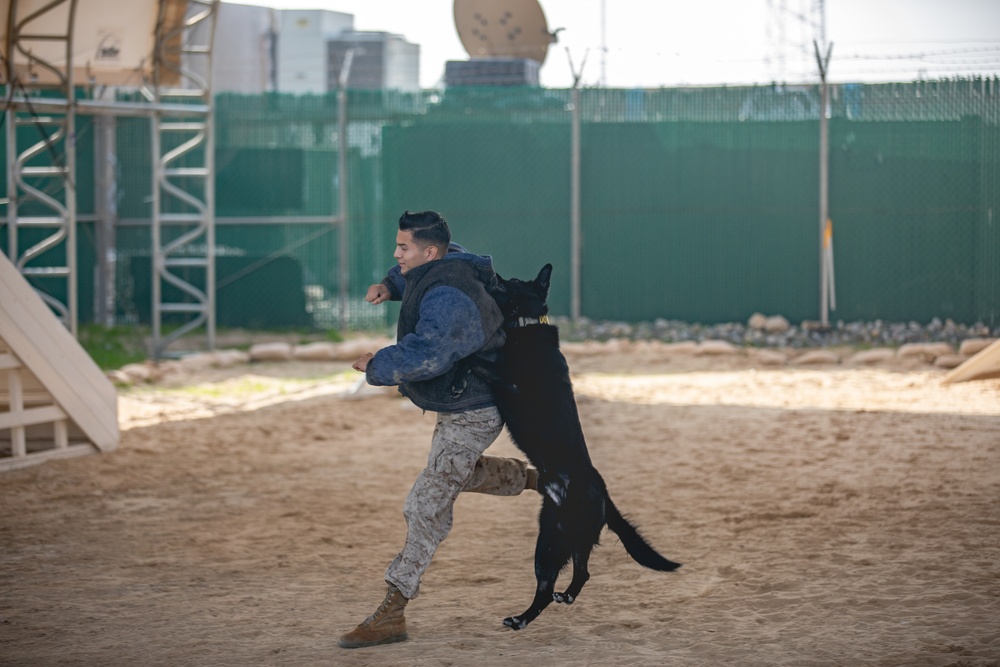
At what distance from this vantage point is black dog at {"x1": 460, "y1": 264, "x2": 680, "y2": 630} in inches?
177

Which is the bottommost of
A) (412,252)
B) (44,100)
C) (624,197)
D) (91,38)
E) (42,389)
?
(42,389)

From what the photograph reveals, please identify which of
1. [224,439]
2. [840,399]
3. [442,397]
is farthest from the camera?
[840,399]

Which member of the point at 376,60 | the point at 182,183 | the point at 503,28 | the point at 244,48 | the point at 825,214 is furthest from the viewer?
the point at 376,60

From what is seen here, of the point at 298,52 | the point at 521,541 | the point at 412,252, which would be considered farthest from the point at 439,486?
the point at 298,52

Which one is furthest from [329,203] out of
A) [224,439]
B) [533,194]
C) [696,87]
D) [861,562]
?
[861,562]

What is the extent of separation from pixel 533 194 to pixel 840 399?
6.41m

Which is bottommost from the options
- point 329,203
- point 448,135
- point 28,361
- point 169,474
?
point 169,474

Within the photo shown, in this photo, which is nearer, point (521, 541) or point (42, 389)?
point (521, 541)

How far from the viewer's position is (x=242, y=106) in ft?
54.5

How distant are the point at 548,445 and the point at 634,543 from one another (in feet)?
2.09

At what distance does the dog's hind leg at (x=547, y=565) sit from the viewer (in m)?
4.48

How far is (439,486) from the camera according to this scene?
451cm

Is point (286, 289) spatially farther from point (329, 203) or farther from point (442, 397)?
point (442, 397)

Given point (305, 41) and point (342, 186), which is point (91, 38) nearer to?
point (342, 186)
